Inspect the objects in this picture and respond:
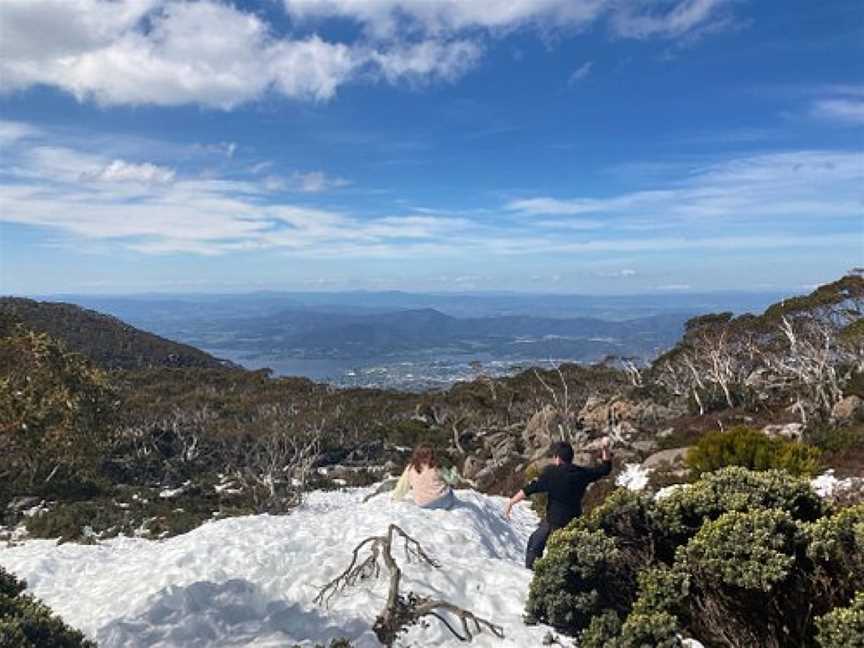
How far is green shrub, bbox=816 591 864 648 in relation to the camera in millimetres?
4883

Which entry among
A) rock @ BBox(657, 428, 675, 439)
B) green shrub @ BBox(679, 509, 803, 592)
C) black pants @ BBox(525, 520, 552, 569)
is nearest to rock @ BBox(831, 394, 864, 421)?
rock @ BBox(657, 428, 675, 439)

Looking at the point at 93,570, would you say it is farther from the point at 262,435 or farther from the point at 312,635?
the point at 262,435

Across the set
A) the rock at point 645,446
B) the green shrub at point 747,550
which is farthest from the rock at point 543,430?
the green shrub at point 747,550

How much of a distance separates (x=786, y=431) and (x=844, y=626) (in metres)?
15.2

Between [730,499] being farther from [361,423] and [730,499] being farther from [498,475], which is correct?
[361,423]

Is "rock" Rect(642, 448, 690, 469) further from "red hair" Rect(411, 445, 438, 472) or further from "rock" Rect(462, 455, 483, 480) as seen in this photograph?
"rock" Rect(462, 455, 483, 480)

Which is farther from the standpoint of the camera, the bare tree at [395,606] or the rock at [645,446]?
the rock at [645,446]

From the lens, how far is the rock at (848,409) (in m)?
18.4

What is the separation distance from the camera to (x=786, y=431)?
731 inches

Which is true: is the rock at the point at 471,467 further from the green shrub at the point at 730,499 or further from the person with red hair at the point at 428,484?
the green shrub at the point at 730,499

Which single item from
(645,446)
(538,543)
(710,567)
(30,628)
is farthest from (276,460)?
(710,567)

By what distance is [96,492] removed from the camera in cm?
2298

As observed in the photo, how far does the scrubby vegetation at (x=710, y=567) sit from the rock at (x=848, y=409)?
14.0m

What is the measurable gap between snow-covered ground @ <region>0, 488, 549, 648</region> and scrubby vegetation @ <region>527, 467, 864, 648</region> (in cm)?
95
